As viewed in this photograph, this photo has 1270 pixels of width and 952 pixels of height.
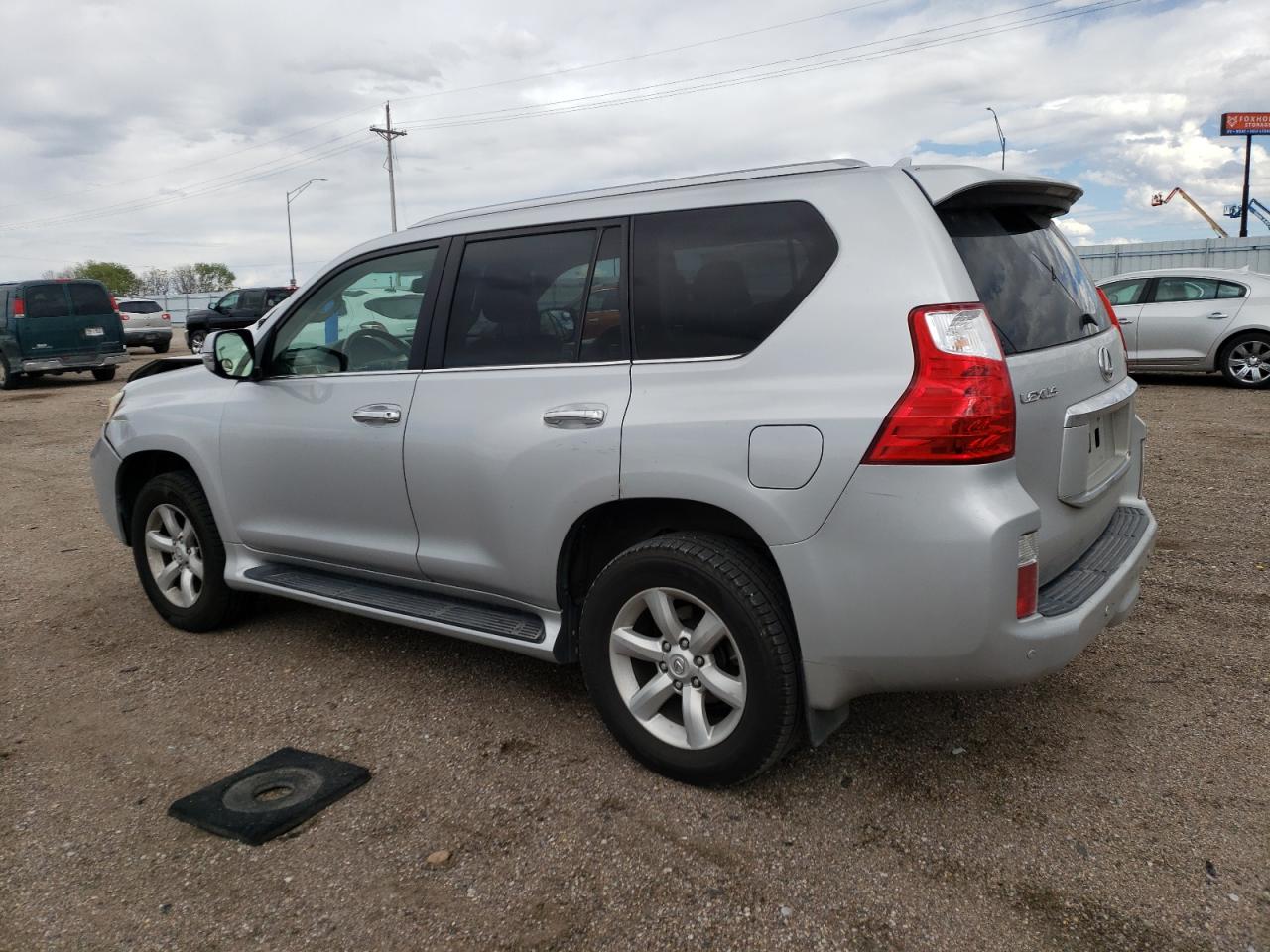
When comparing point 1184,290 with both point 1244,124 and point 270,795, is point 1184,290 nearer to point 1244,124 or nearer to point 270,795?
point 270,795

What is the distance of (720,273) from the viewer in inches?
121

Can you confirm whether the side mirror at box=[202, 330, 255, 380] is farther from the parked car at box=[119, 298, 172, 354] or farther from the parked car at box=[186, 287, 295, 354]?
the parked car at box=[119, 298, 172, 354]

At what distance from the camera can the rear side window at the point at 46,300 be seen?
17.7 metres

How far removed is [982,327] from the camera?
269cm

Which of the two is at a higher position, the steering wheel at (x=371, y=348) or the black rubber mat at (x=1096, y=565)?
the steering wheel at (x=371, y=348)

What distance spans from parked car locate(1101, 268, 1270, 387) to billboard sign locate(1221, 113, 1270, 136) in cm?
5787

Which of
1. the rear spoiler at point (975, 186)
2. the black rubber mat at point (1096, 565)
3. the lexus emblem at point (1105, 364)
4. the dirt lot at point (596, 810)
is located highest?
the rear spoiler at point (975, 186)

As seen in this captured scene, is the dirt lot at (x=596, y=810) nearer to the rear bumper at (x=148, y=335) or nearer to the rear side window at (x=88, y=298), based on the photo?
the rear side window at (x=88, y=298)

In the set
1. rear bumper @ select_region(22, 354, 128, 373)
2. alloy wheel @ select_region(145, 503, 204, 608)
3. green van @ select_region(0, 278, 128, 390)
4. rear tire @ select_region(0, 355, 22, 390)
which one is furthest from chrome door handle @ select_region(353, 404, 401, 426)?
rear tire @ select_region(0, 355, 22, 390)

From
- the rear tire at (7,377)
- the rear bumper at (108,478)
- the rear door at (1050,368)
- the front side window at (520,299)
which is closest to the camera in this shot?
the rear door at (1050,368)

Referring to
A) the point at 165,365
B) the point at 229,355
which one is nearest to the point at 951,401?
the point at 229,355

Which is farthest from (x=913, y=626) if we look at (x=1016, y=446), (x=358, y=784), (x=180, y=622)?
(x=180, y=622)

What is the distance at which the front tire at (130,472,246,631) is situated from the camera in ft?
14.8

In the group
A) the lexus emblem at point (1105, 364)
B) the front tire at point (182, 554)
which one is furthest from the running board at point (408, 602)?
the lexus emblem at point (1105, 364)
